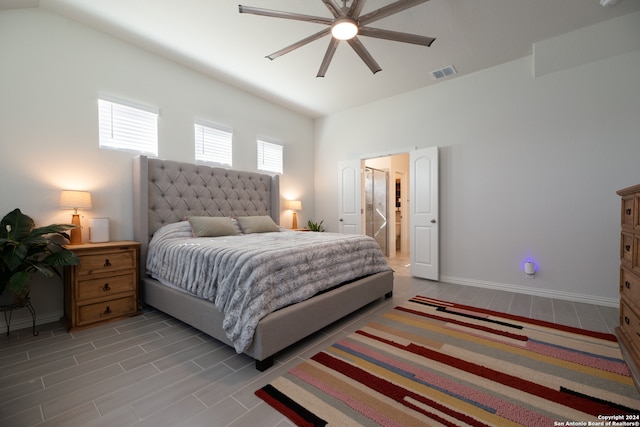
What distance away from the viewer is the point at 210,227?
10.6 ft

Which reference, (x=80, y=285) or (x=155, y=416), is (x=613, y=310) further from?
(x=80, y=285)

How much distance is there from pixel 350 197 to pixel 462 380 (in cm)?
378

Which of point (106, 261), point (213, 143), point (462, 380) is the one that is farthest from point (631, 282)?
point (213, 143)

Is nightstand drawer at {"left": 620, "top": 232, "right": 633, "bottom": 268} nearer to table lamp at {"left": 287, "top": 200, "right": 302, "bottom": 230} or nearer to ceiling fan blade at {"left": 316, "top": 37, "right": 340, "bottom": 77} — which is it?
ceiling fan blade at {"left": 316, "top": 37, "right": 340, "bottom": 77}

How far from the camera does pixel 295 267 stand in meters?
2.18

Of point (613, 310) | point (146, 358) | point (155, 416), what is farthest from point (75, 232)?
point (613, 310)

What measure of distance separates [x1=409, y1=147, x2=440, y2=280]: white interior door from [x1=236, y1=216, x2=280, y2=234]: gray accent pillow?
2293mm

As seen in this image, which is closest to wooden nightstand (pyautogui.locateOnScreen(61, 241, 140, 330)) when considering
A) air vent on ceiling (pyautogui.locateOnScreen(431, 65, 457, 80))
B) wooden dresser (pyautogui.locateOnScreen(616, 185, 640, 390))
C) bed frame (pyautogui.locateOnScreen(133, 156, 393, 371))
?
bed frame (pyautogui.locateOnScreen(133, 156, 393, 371))

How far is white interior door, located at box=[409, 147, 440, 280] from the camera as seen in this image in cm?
412

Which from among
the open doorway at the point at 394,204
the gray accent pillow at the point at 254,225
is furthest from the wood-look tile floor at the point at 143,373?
the open doorway at the point at 394,204

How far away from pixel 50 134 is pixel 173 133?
3.93 feet

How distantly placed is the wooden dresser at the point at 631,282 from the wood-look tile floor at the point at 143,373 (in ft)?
1.82

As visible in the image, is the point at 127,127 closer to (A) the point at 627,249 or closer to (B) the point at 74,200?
(B) the point at 74,200

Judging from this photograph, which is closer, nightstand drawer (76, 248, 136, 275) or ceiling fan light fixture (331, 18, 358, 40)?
ceiling fan light fixture (331, 18, 358, 40)
